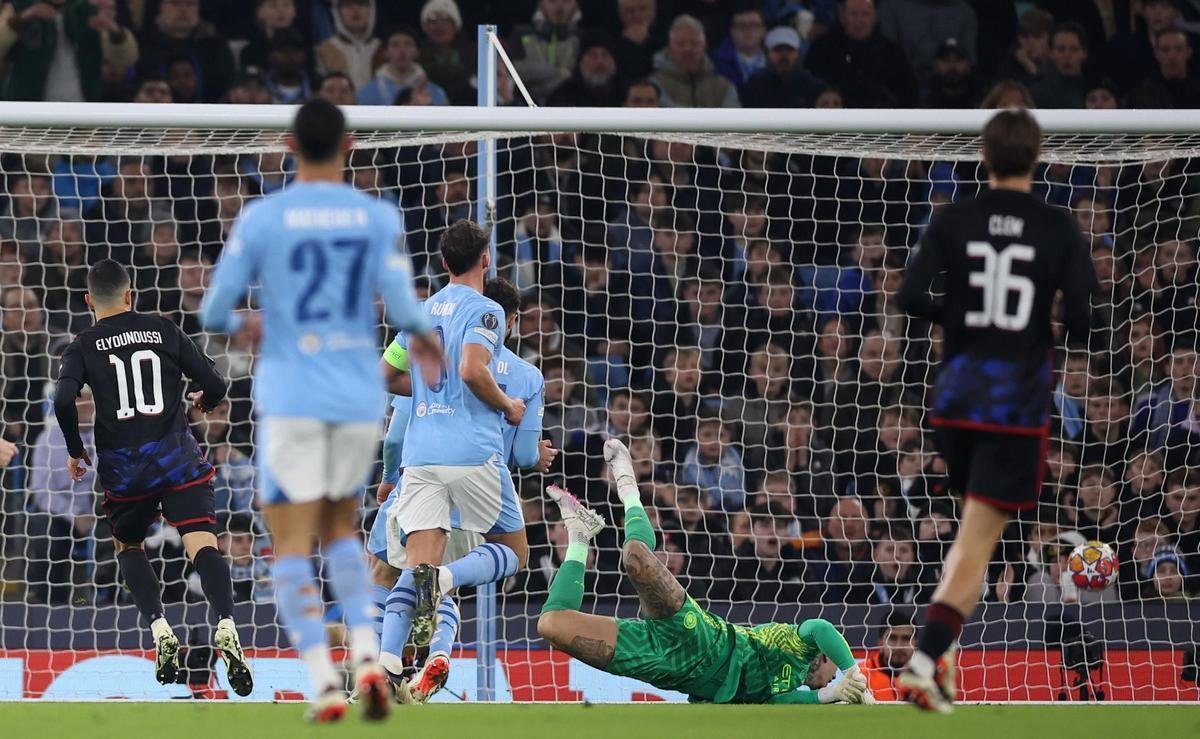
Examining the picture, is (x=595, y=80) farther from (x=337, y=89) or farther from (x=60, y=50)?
(x=60, y=50)

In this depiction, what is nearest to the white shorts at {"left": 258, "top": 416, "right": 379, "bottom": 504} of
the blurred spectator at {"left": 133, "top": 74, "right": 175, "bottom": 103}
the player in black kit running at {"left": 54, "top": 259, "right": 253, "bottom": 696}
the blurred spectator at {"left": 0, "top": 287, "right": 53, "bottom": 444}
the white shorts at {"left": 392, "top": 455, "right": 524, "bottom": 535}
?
the white shorts at {"left": 392, "top": 455, "right": 524, "bottom": 535}

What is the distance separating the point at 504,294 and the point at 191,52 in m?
5.06

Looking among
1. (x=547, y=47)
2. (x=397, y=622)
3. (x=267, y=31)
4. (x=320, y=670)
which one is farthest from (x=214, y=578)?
(x=547, y=47)

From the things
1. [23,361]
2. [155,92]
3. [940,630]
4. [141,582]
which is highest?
[155,92]

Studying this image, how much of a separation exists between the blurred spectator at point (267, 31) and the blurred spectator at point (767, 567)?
16.4 ft

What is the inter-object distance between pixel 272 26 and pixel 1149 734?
853 cm

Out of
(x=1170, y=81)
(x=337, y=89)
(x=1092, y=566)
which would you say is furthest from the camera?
(x=1170, y=81)

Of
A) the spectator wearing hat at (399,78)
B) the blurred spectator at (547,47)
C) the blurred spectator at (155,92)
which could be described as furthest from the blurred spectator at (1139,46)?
the blurred spectator at (155,92)

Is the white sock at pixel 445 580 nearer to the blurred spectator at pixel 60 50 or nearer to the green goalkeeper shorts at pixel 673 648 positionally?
the green goalkeeper shorts at pixel 673 648

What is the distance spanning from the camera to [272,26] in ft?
38.1

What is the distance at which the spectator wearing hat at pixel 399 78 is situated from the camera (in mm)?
11344

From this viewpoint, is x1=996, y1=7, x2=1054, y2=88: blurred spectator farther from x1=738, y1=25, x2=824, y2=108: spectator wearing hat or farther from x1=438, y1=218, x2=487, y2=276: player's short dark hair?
x1=438, y1=218, x2=487, y2=276: player's short dark hair

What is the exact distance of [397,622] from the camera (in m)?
6.90

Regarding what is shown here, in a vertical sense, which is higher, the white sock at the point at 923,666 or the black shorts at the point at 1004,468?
the black shorts at the point at 1004,468
